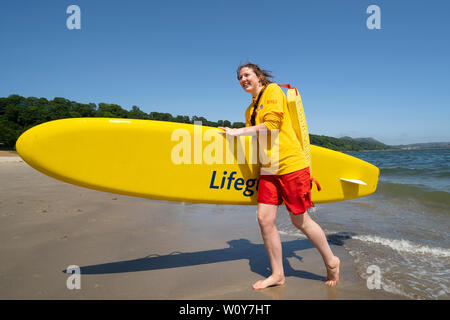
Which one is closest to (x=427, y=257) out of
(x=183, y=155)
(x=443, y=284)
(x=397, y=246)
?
(x=397, y=246)

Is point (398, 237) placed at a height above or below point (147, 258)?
below

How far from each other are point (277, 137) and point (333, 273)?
1074 mm

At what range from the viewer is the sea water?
1979mm

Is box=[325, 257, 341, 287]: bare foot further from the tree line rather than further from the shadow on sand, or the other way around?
Answer: the tree line

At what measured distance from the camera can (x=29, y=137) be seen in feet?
6.20

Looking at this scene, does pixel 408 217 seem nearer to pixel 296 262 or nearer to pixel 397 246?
pixel 397 246

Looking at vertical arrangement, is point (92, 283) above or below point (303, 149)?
below

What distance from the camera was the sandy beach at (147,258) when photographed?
1.74 metres

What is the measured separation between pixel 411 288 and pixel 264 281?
110 cm

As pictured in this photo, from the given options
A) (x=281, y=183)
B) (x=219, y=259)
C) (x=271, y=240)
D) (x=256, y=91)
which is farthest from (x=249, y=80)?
(x=219, y=259)

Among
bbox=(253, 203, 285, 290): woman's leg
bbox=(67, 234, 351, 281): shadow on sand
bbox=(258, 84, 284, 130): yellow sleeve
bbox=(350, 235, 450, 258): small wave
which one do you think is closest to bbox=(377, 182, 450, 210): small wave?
bbox=(350, 235, 450, 258): small wave

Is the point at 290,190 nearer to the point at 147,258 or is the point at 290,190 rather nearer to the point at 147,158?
the point at 147,158

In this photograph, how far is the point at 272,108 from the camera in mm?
1694
